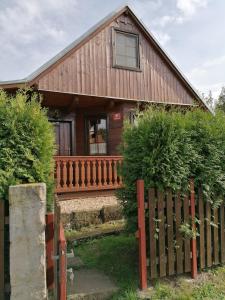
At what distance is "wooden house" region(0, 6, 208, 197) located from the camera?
29.6ft

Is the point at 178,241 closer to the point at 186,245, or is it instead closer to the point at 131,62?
the point at 186,245

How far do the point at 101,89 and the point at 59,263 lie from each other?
779 centimetres

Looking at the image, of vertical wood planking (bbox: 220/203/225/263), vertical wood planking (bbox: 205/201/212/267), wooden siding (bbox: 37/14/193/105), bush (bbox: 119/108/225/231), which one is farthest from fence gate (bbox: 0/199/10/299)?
wooden siding (bbox: 37/14/193/105)

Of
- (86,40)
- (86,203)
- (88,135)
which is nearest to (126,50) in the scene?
(86,40)

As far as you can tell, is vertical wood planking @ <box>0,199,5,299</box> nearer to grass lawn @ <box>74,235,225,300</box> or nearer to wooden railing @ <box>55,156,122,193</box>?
grass lawn @ <box>74,235,225,300</box>

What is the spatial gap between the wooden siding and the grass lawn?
5452mm

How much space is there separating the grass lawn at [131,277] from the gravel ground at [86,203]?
1.84m

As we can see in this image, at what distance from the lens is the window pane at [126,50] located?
1119cm

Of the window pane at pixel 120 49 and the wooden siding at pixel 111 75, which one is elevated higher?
the window pane at pixel 120 49

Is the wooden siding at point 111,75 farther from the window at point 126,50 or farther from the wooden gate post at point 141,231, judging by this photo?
the wooden gate post at point 141,231

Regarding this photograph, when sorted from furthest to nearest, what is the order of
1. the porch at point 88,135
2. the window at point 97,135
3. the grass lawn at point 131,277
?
the window at point 97,135 → the porch at point 88,135 → the grass lawn at point 131,277

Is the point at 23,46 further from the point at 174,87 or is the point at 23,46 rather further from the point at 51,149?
the point at 51,149

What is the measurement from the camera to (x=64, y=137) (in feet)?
40.3

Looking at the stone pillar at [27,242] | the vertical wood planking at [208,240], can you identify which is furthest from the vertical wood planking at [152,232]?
the stone pillar at [27,242]
